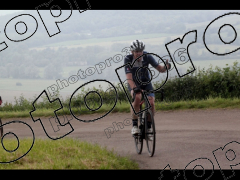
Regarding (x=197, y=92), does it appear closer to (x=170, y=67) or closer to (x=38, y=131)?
(x=38, y=131)

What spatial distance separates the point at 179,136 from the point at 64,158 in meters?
3.63

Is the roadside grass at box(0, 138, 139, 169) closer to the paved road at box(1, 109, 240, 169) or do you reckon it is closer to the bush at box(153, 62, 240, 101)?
the paved road at box(1, 109, 240, 169)

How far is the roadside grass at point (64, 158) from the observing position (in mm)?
6391

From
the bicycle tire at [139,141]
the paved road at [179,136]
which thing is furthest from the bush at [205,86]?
the bicycle tire at [139,141]

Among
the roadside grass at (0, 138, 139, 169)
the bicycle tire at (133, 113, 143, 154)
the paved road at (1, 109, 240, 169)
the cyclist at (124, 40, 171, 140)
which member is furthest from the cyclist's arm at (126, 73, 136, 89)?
the paved road at (1, 109, 240, 169)

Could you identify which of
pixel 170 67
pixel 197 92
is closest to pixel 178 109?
pixel 197 92

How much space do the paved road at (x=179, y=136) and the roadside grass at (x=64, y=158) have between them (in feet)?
2.20

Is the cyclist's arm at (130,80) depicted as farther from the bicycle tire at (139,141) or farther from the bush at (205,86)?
the bush at (205,86)

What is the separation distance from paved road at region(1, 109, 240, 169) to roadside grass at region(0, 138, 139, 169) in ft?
2.20

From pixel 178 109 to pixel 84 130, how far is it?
11.0 feet

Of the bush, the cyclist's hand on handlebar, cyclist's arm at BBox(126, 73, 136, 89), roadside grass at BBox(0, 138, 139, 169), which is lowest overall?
the bush

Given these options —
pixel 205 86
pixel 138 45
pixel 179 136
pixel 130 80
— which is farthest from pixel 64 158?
pixel 205 86

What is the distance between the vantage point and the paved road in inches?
297

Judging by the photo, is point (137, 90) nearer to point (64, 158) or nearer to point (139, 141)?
point (139, 141)
